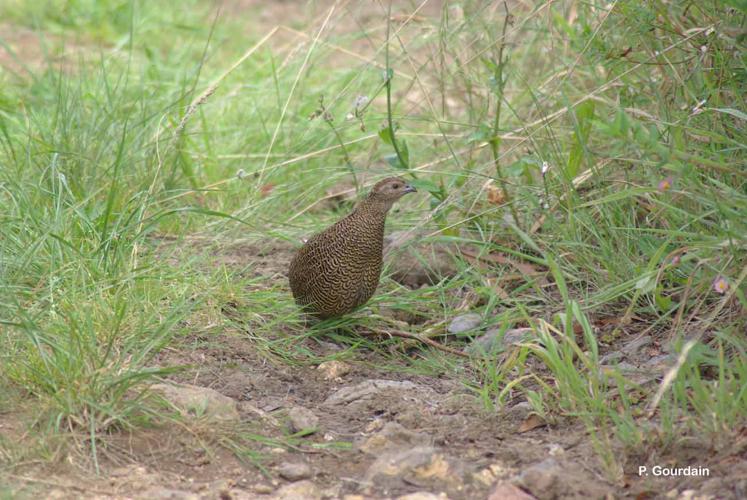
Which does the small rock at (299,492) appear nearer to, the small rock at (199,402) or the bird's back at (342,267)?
the small rock at (199,402)

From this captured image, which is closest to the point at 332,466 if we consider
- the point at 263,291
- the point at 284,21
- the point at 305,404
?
the point at 305,404

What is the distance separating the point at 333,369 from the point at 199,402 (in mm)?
844

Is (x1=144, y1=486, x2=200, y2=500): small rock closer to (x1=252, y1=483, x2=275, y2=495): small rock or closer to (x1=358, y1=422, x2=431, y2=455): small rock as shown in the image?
(x1=252, y1=483, x2=275, y2=495): small rock

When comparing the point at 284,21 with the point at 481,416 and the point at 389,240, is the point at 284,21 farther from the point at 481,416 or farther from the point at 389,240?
the point at 481,416

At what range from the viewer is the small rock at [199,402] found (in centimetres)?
338

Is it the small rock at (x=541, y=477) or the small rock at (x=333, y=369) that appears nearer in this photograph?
the small rock at (x=541, y=477)

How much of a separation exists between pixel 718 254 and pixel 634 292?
66 centimetres

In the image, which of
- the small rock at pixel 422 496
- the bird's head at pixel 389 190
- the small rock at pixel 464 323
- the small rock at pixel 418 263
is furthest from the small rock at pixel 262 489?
the small rock at pixel 418 263

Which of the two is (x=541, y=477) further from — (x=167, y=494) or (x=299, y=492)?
(x=167, y=494)

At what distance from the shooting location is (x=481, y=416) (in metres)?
3.59

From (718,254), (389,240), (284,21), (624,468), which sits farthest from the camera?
(284,21)

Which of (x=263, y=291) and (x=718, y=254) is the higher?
(x=718, y=254)

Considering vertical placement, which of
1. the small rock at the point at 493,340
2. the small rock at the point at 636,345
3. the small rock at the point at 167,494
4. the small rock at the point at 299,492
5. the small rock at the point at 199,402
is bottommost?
the small rock at the point at 493,340

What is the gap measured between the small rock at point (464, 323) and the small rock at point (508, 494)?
1.50 meters
